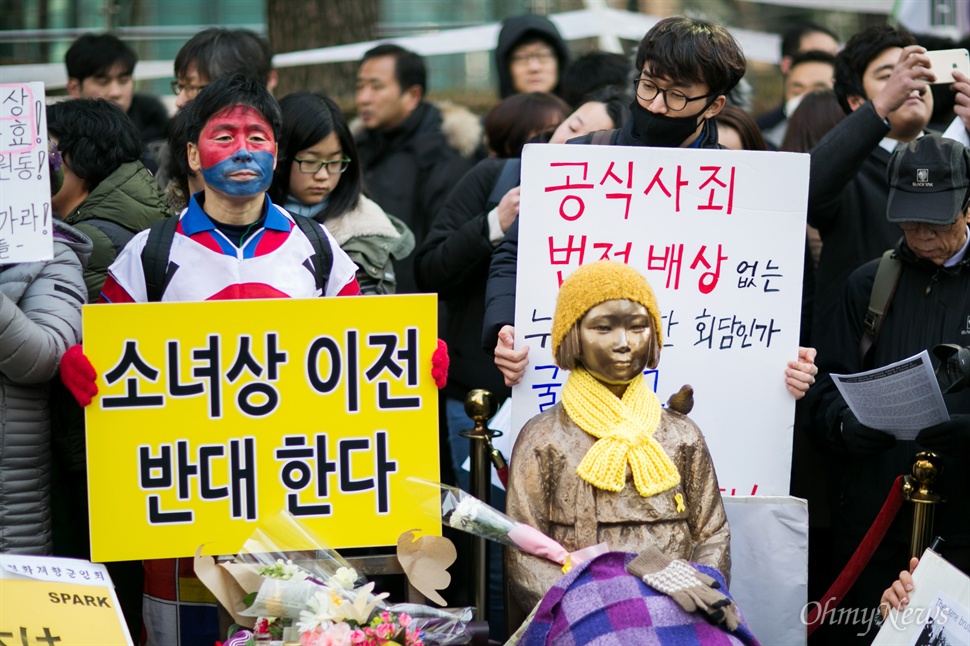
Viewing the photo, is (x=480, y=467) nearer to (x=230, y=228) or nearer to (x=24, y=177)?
(x=230, y=228)

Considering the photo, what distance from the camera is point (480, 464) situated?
4586 mm

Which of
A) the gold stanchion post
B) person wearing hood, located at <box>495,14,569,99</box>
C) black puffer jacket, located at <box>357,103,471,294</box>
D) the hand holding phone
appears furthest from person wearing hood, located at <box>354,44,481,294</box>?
the hand holding phone

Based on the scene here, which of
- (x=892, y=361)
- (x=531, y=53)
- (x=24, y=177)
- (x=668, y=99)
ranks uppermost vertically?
(x=531, y=53)

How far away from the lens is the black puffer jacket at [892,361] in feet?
15.1

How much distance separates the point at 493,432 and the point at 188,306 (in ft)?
4.24

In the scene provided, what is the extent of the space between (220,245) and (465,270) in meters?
1.42

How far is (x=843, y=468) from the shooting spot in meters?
5.03

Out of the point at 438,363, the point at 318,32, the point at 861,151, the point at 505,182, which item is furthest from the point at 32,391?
the point at 318,32

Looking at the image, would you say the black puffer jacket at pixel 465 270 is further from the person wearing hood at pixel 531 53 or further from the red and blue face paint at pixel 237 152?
the person wearing hood at pixel 531 53

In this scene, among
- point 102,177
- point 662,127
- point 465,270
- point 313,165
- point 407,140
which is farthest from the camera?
point 407,140

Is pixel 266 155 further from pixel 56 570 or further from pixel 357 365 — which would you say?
pixel 56 570

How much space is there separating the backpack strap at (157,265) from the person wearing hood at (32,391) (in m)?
0.31

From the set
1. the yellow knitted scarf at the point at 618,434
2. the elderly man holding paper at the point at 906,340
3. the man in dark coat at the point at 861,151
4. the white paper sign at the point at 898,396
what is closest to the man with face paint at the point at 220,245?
the yellow knitted scarf at the point at 618,434

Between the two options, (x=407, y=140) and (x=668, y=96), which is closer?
(x=668, y=96)
